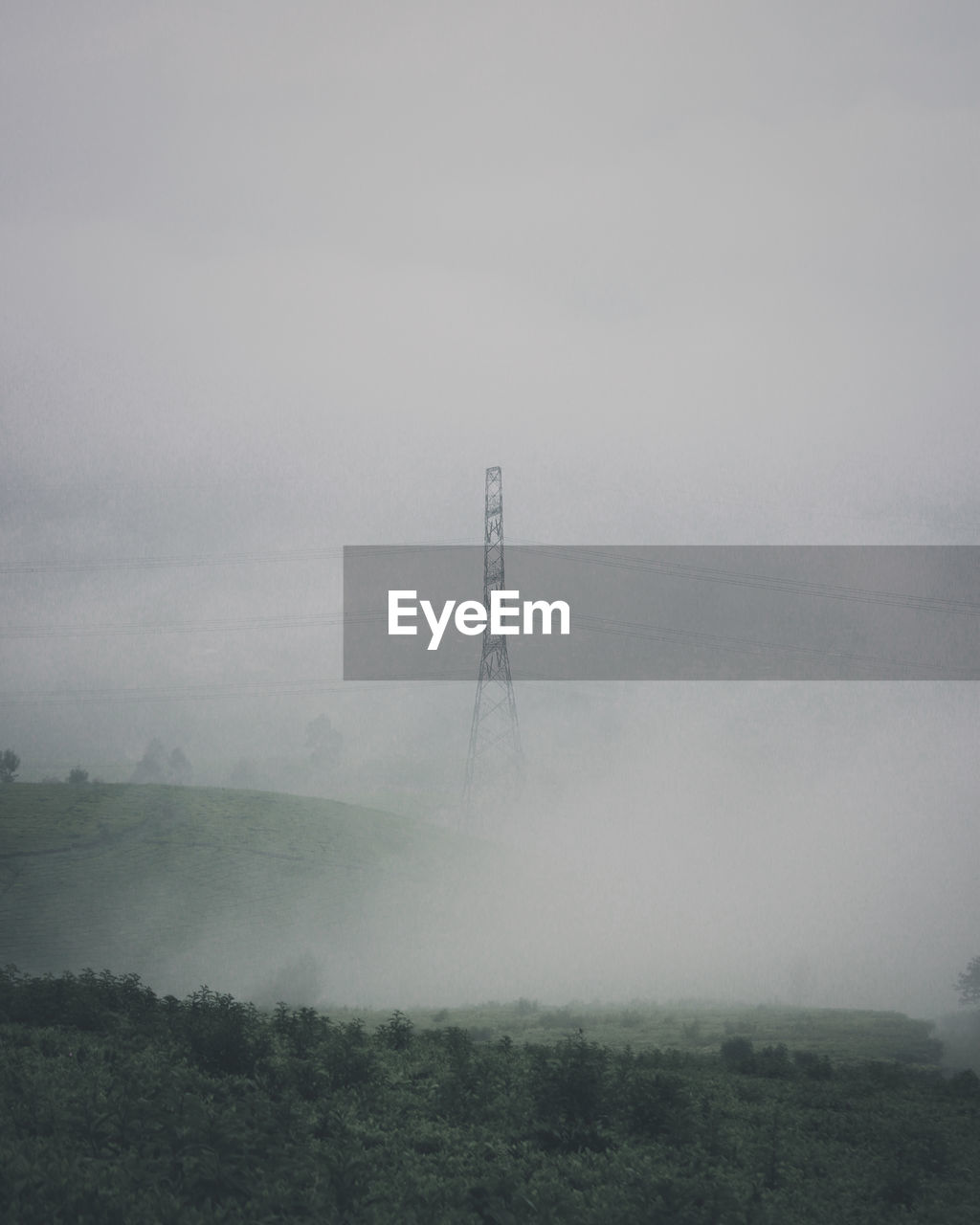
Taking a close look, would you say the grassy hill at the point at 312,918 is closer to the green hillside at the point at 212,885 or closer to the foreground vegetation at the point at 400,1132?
the green hillside at the point at 212,885

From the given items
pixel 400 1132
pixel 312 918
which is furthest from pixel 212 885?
pixel 400 1132

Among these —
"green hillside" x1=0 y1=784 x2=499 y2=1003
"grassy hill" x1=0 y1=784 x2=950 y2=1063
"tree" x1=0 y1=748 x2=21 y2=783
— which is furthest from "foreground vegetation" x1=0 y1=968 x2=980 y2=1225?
"tree" x1=0 y1=748 x2=21 y2=783

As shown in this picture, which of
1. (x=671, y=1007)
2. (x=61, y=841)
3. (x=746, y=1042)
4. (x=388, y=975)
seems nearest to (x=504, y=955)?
(x=388, y=975)

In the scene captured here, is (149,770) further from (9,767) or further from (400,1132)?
(400,1132)

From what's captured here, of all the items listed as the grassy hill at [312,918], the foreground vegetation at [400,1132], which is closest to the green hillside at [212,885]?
the grassy hill at [312,918]

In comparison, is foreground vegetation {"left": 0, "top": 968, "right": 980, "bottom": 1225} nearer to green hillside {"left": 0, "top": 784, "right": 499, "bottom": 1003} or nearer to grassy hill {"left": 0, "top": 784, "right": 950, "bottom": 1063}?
grassy hill {"left": 0, "top": 784, "right": 950, "bottom": 1063}

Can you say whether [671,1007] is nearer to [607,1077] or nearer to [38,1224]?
[607,1077]

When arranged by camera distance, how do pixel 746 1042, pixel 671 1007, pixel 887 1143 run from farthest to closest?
pixel 671 1007, pixel 746 1042, pixel 887 1143
